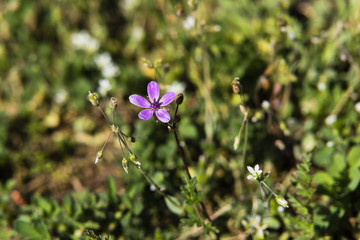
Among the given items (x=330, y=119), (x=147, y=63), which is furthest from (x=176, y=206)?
(x=330, y=119)

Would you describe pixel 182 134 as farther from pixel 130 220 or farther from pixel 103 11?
pixel 103 11

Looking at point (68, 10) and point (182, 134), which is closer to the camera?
point (182, 134)

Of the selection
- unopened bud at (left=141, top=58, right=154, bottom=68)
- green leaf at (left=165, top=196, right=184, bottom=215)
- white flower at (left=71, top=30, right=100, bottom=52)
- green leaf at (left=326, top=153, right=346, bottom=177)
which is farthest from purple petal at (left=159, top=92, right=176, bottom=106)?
white flower at (left=71, top=30, right=100, bottom=52)

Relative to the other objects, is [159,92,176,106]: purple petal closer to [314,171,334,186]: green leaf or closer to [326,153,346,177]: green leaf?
[314,171,334,186]: green leaf

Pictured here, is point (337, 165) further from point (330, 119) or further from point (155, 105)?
point (155, 105)

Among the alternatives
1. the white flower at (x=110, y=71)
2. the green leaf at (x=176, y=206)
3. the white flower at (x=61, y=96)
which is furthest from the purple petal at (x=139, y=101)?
the white flower at (x=61, y=96)

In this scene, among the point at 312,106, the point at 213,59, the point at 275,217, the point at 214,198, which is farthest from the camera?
the point at 213,59

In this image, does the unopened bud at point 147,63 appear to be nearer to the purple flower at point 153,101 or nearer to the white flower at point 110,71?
the purple flower at point 153,101

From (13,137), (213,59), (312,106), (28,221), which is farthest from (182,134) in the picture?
(13,137)
